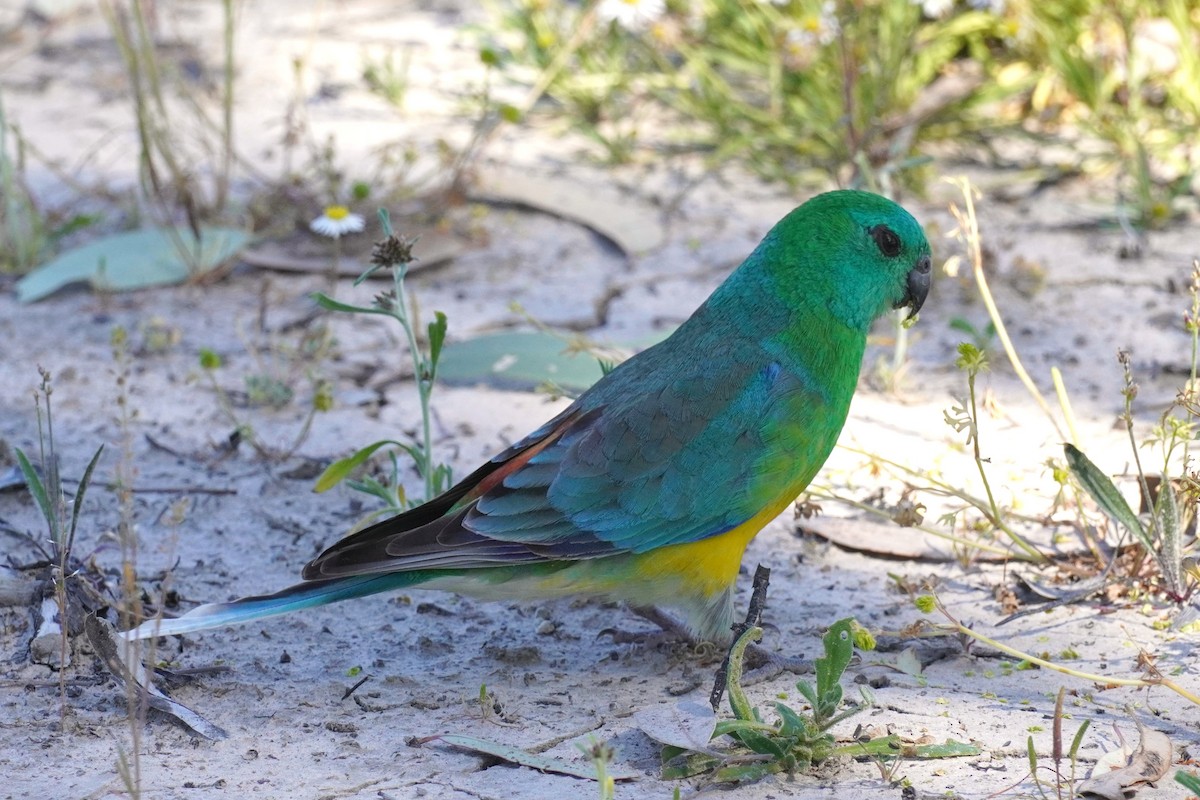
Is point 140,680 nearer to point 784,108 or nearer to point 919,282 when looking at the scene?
point 919,282

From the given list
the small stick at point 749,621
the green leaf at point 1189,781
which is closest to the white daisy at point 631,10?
the small stick at point 749,621

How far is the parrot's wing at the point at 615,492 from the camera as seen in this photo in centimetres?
250

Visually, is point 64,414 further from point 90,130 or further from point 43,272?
point 90,130

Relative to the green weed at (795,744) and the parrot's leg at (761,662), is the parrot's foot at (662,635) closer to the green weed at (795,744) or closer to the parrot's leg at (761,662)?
the parrot's leg at (761,662)

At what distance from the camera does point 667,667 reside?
277 cm

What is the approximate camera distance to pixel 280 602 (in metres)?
2.50

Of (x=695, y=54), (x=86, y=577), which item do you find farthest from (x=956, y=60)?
(x=86, y=577)

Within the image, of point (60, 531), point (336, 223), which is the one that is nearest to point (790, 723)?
point (60, 531)

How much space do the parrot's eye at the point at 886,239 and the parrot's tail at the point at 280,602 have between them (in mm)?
1132

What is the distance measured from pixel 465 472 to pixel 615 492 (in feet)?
3.30

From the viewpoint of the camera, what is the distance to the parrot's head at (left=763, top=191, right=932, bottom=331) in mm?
2762

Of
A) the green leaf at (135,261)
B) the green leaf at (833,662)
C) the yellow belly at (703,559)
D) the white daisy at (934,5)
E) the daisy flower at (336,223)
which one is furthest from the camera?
the white daisy at (934,5)

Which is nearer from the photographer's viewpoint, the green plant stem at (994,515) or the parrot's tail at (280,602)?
the parrot's tail at (280,602)

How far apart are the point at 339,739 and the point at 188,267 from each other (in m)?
2.58
